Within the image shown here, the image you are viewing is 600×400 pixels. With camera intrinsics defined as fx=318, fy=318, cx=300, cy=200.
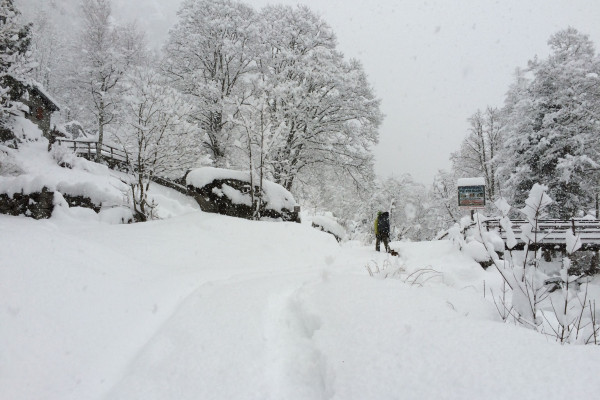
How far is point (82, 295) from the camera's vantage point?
339 cm

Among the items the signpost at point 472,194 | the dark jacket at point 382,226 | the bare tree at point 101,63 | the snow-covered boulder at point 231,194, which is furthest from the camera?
the bare tree at point 101,63

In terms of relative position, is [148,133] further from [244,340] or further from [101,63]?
[101,63]

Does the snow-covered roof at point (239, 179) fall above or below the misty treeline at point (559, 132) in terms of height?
below

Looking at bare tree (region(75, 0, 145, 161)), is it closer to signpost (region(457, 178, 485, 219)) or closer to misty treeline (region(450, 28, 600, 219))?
signpost (region(457, 178, 485, 219))

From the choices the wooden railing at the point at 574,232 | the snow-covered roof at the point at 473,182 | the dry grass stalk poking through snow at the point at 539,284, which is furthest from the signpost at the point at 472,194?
the dry grass stalk poking through snow at the point at 539,284

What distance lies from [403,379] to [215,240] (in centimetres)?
718

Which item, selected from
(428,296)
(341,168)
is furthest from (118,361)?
(341,168)

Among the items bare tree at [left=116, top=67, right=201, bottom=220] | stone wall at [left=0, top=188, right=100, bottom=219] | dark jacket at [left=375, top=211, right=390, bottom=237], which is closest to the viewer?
stone wall at [left=0, top=188, right=100, bottom=219]

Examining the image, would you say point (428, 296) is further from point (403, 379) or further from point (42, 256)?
point (42, 256)

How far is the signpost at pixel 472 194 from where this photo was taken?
41.8ft

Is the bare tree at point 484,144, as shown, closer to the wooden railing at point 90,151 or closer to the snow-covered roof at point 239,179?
the snow-covered roof at point 239,179

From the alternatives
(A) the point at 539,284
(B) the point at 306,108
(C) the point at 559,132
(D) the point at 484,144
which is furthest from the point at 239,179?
(D) the point at 484,144

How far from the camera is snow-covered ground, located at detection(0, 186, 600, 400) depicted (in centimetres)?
175

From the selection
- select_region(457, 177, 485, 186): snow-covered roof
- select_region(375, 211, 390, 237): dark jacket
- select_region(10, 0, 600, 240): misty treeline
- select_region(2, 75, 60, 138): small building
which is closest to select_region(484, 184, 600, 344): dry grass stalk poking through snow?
select_region(375, 211, 390, 237): dark jacket
